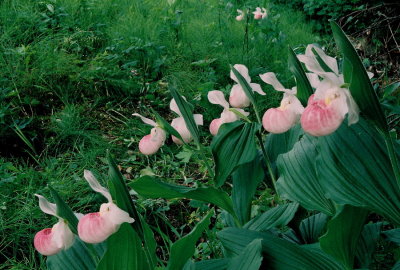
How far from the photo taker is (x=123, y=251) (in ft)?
2.87

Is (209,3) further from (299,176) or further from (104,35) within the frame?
(299,176)

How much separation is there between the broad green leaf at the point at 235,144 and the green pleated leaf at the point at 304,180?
4.7 inches

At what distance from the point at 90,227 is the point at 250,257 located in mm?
341

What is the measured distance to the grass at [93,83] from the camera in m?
1.75

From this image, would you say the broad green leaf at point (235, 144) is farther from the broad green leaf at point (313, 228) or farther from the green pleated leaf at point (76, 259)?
the green pleated leaf at point (76, 259)

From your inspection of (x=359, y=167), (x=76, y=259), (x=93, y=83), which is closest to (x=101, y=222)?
(x=76, y=259)

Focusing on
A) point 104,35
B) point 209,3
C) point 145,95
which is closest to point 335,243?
point 145,95

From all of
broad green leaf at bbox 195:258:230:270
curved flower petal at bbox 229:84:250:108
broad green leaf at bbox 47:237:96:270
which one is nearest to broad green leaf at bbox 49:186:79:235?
broad green leaf at bbox 47:237:96:270

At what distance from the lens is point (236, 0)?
420 centimetres

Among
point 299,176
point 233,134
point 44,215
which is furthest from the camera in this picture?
point 44,215

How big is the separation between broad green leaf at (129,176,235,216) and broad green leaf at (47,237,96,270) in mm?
193

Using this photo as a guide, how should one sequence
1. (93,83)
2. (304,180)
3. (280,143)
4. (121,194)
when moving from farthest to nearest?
1. (93,83)
2. (280,143)
3. (304,180)
4. (121,194)

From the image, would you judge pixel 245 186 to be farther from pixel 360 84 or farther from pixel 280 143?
pixel 360 84

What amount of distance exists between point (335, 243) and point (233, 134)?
1.28 feet
